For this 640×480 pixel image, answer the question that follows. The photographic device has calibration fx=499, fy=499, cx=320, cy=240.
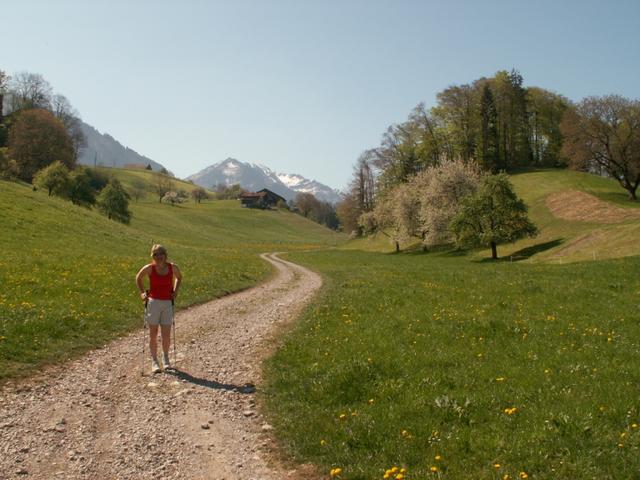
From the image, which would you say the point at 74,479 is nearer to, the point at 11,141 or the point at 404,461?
the point at 404,461

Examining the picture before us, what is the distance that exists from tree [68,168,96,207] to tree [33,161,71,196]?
2.55 meters

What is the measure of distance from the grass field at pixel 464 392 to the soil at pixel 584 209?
54762 mm

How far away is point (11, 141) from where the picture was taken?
339ft

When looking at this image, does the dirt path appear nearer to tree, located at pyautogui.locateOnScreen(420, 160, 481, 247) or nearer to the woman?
the woman

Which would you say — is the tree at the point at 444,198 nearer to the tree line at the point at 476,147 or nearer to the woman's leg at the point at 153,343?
the tree line at the point at 476,147

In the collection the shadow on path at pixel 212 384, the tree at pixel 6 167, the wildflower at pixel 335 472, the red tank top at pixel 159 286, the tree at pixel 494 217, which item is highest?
the tree at pixel 6 167

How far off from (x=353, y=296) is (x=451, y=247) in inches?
2213

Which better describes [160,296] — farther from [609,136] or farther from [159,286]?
[609,136]

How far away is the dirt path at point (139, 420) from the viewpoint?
750 centimetres

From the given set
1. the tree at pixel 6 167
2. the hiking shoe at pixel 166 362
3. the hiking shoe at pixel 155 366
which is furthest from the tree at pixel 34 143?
the hiking shoe at pixel 155 366

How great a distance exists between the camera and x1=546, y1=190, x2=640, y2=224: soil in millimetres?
66669

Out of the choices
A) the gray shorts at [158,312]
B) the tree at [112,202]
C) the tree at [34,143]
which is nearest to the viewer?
the gray shorts at [158,312]

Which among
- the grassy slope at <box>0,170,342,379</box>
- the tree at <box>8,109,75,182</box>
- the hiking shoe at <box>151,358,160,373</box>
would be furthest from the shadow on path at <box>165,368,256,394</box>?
the tree at <box>8,109,75,182</box>

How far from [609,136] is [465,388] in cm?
8026
